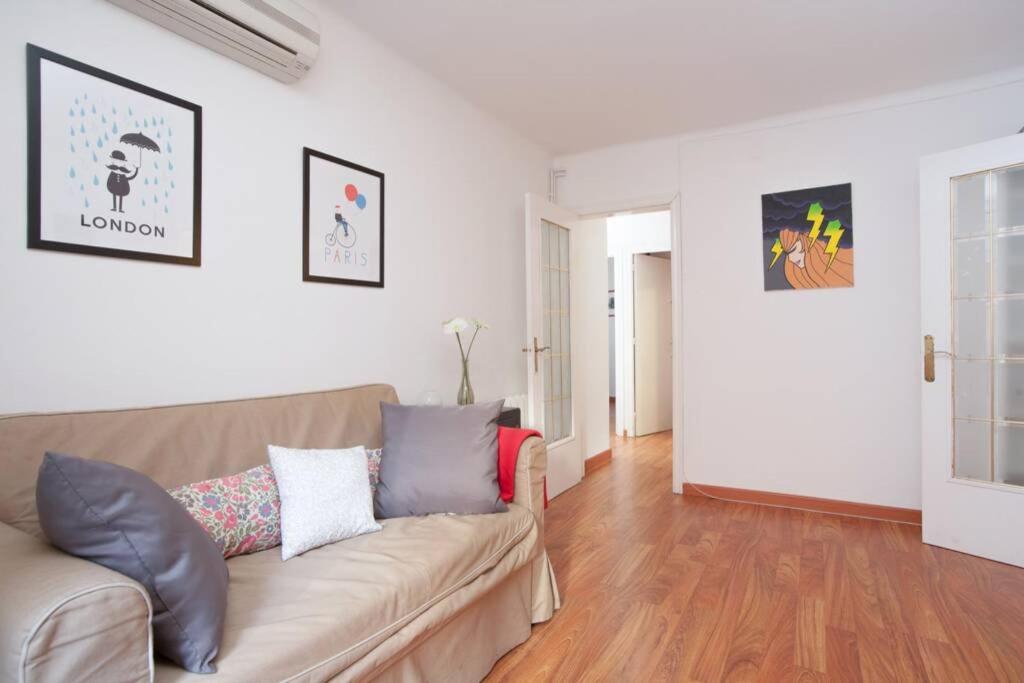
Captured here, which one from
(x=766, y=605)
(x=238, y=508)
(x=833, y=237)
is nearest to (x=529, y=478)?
(x=238, y=508)

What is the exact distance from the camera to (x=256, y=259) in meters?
2.07

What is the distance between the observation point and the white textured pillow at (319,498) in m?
1.62

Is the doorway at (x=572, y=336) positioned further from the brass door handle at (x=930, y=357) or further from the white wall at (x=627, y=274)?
the brass door handle at (x=930, y=357)

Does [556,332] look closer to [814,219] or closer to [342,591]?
[814,219]

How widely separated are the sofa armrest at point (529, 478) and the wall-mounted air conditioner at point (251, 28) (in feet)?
5.64

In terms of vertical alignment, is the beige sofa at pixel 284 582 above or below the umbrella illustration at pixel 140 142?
below

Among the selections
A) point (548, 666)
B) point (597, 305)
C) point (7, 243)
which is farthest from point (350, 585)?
point (597, 305)

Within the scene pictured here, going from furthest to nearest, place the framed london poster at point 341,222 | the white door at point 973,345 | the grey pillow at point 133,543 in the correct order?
the white door at point 973,345 → the framed london poster at point 341,222 → the grey pillow at point 133,543

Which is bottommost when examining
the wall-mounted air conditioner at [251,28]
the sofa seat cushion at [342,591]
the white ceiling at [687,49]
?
the sofa seat cushion at [342,591]

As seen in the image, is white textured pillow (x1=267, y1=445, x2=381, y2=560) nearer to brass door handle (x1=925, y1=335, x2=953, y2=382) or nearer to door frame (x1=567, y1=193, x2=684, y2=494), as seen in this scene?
door frame (x1=567, y1=193, x2=684, y2=494)

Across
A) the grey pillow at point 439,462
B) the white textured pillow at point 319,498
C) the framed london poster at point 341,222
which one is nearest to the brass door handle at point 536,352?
the framed london poster at point 341,222

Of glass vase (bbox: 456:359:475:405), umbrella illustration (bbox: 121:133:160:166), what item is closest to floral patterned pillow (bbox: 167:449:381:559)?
umbrella illustration (bbox: 121:133:160:166)

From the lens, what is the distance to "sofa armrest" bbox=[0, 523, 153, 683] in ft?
2.65

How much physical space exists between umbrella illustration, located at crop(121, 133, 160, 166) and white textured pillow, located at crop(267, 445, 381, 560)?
3.40ft
